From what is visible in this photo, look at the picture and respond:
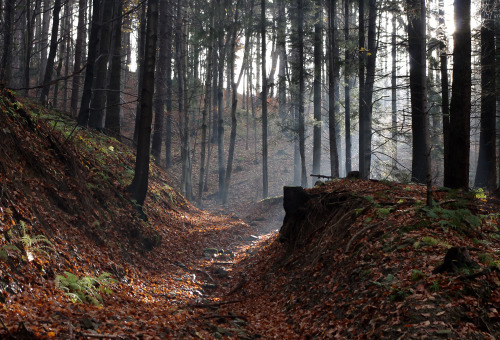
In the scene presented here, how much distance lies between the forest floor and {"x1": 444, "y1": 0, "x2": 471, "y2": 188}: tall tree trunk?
75 cm

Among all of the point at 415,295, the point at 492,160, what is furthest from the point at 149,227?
the point at 492,160

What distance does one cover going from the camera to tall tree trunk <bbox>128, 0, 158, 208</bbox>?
11773 millimetres

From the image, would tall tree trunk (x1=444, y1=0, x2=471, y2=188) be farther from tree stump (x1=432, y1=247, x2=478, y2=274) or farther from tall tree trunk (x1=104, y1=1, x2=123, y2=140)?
tall tree trunk (x1=104, y1=1, x2=123, y2=140)

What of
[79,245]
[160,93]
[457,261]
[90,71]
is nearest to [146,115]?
[90,71]

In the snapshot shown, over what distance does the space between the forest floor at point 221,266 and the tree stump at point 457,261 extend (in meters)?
0.11

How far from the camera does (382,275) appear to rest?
18.7ft

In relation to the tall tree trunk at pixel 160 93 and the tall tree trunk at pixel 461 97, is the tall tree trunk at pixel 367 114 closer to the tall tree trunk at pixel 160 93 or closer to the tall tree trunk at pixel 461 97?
the tall tree trunk at pixel 461 97

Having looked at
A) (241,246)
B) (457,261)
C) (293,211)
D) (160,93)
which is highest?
(160,93)

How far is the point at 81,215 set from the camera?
8.88 meters

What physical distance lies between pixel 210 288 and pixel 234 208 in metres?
16.6

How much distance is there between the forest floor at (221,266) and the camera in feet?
15.4

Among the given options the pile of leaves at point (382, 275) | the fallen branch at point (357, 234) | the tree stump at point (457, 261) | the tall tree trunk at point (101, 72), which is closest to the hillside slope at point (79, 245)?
the tall tree trunk at point (101, 72)

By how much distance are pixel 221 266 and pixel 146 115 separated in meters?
5.29

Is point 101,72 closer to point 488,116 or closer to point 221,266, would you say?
point 221,266
